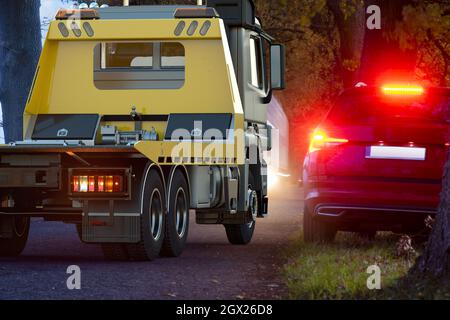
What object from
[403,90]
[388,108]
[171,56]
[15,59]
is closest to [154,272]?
[388,108]

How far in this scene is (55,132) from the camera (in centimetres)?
1231

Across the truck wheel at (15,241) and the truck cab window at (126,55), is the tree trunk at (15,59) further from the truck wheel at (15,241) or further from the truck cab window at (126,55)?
the truck wheel at (15,241)

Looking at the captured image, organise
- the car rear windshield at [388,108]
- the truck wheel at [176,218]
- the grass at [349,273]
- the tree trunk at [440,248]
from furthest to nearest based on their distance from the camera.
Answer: the truck wheel at [176,218] < the car rear windshield at [388,108] < the tree trunk at [440,248] < the grass at [349,273]

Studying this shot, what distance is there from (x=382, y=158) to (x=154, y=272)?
2692 millimetres

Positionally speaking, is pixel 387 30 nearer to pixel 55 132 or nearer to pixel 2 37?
pixel 55 132

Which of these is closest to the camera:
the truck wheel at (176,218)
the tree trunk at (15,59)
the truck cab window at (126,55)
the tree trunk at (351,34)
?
the truck wheel at (176,218)

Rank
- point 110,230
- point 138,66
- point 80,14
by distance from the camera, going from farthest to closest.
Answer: point 138,66 → point 80,14 → point 110,230

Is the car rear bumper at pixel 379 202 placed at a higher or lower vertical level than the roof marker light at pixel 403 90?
lower

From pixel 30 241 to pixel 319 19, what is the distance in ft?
68.9

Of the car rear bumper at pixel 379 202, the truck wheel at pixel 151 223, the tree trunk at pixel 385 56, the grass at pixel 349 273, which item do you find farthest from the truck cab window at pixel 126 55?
the tree trunk at pixel 385 56

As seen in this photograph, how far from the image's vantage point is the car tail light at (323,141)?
37.8 feet

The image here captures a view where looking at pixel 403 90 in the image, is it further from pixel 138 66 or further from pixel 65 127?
pixel 65 127

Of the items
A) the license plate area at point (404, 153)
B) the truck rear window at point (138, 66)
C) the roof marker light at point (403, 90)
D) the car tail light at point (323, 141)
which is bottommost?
the license plate area at point (404, 153)

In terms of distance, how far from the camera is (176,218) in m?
12.2
